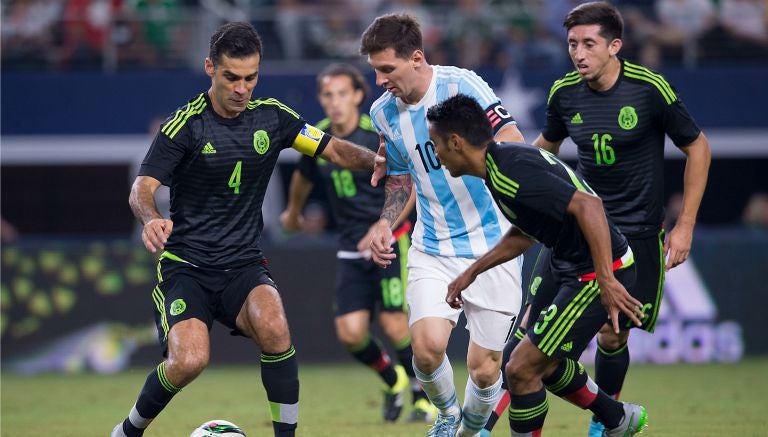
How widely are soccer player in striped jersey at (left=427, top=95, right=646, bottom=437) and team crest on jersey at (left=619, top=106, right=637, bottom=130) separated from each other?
3.00ft

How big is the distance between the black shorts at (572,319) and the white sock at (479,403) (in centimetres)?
74

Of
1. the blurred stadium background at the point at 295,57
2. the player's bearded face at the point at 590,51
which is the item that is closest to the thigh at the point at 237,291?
the player's bearded face at the point at 590,51

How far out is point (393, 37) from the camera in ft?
22.8

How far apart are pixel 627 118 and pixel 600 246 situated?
4.93 feet

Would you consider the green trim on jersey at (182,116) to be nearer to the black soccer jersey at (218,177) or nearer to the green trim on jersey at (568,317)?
the black soccer jersey at (218,177)

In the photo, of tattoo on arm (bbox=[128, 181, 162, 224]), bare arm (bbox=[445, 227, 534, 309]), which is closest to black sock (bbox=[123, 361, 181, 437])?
tattoo on arm (bbox=[128, 181, 162, 224])

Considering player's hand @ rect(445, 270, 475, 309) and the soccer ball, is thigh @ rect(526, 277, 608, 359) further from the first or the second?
the soccer ball

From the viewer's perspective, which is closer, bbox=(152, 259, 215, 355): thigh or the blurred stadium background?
bbox=(152, 259, 215, 355): thigh

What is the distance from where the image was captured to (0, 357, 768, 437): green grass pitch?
8.71 metres

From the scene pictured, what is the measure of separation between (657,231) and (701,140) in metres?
0.63

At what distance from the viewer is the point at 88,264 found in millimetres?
14047

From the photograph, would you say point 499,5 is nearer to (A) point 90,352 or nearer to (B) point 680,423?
(A) point 90,352

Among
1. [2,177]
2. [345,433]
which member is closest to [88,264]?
[2,177]

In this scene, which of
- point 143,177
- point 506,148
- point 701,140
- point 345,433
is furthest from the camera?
point 345,433
